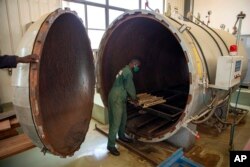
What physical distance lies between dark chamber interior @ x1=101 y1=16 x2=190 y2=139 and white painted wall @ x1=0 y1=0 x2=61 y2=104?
2.04 metres

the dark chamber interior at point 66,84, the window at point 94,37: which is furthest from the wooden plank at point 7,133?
the window at point 94,37

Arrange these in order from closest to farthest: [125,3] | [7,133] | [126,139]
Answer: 1. [7,133]
2. [126,139]
3. [125,3]

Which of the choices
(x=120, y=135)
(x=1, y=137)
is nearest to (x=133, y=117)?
(x=120, y=135)

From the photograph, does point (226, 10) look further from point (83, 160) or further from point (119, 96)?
point (83, 160)

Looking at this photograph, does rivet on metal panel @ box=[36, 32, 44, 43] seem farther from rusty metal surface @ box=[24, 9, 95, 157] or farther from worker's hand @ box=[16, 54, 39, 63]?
worker's hand @ box=[16, 54, 39, 63]

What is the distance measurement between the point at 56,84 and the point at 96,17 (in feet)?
12.4

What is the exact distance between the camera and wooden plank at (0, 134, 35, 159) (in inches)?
80.0

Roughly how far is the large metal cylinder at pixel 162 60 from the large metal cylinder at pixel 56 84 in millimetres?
649

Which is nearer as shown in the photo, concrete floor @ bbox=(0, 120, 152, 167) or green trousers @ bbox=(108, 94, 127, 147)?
concrete floor @ bbox=(0, 120, 152, 167)

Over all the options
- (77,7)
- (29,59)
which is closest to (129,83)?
(29,59)

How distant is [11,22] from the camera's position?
3.61 meters

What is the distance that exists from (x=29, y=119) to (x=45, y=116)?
1.34ft

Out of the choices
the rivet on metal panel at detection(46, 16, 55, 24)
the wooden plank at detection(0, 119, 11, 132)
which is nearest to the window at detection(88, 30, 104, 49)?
the wooden plank at detection(0, 119, 11, 132)

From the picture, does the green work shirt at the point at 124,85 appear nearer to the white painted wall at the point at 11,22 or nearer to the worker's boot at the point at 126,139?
the worker's boot at the point at 126,139
